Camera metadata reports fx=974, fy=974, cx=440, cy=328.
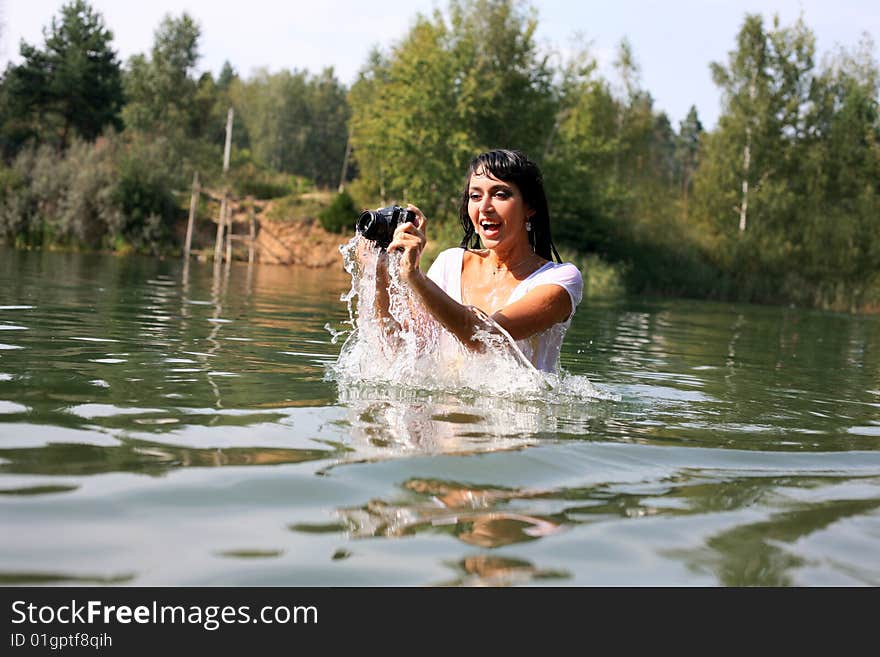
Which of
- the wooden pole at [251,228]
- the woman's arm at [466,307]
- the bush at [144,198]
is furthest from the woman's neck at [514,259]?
the bush at [144,198]

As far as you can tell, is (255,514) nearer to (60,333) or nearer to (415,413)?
(415,413)

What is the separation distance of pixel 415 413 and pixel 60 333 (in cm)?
406

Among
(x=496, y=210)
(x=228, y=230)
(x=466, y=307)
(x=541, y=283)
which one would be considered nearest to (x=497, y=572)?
(x=466, y=307)

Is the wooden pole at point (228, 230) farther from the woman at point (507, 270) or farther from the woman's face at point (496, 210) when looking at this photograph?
the woman's face at point (496, 210)

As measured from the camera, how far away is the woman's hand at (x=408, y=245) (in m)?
4.45

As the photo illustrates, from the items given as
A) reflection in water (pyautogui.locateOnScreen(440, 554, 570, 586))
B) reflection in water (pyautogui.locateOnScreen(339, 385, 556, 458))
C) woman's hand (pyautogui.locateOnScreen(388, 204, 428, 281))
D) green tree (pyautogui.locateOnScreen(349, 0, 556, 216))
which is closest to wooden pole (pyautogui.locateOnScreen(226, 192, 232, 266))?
green tree (pyautogui.locateOnScreen(349, 0, 556, 216))

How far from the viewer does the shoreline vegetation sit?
37.2 meters

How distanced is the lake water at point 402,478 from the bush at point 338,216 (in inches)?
1609

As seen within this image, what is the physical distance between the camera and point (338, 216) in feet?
156

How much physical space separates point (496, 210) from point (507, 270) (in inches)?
15.9

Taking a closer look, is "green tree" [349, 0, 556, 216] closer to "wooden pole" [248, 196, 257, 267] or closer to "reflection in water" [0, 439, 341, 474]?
"wooden pole" [248, 196, 257, 267]

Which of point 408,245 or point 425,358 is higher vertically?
point 408,245

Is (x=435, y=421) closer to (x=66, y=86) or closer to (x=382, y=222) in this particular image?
(x=382, y=222)
